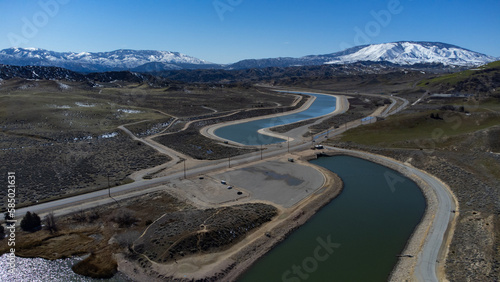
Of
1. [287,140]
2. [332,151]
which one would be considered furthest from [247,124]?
[332,151]

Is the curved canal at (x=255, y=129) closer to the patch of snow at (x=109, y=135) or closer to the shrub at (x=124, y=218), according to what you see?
the patch of snow at (x=109, y=135)

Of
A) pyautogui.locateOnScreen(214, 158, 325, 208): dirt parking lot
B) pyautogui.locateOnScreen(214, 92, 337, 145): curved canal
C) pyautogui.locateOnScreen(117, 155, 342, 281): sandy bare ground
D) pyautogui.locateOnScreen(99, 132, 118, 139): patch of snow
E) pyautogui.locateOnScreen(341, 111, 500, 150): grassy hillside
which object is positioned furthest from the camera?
pyautogui.locateOnScreen(99, 132, 118, 139): patch of snow

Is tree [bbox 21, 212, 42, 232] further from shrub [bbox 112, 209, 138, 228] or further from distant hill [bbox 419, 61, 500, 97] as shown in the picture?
distant hill [bbox 419, 61, 500, 97]

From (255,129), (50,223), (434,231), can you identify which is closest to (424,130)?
(255,129)

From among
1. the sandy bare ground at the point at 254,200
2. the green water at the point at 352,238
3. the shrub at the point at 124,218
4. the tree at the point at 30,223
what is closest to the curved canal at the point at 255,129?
the sandy bare ground at the point at 254,200

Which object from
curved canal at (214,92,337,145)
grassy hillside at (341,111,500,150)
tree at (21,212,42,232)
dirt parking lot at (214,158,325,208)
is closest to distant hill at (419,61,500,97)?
curved canal at (214,92,337,145)

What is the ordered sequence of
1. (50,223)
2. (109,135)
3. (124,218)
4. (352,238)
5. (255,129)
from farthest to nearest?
(255,129), (109,135), (124,218), (50,223), (352,238)

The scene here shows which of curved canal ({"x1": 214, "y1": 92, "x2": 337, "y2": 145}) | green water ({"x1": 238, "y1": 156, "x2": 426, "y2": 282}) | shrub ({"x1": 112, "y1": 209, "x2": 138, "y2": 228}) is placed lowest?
green water ({"x1": 238, "y1": 156, "x2": 426, "y2": 282})

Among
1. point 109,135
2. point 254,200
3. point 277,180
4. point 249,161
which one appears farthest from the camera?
point 109,135

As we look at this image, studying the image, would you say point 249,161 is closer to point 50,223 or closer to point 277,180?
point 277,180
